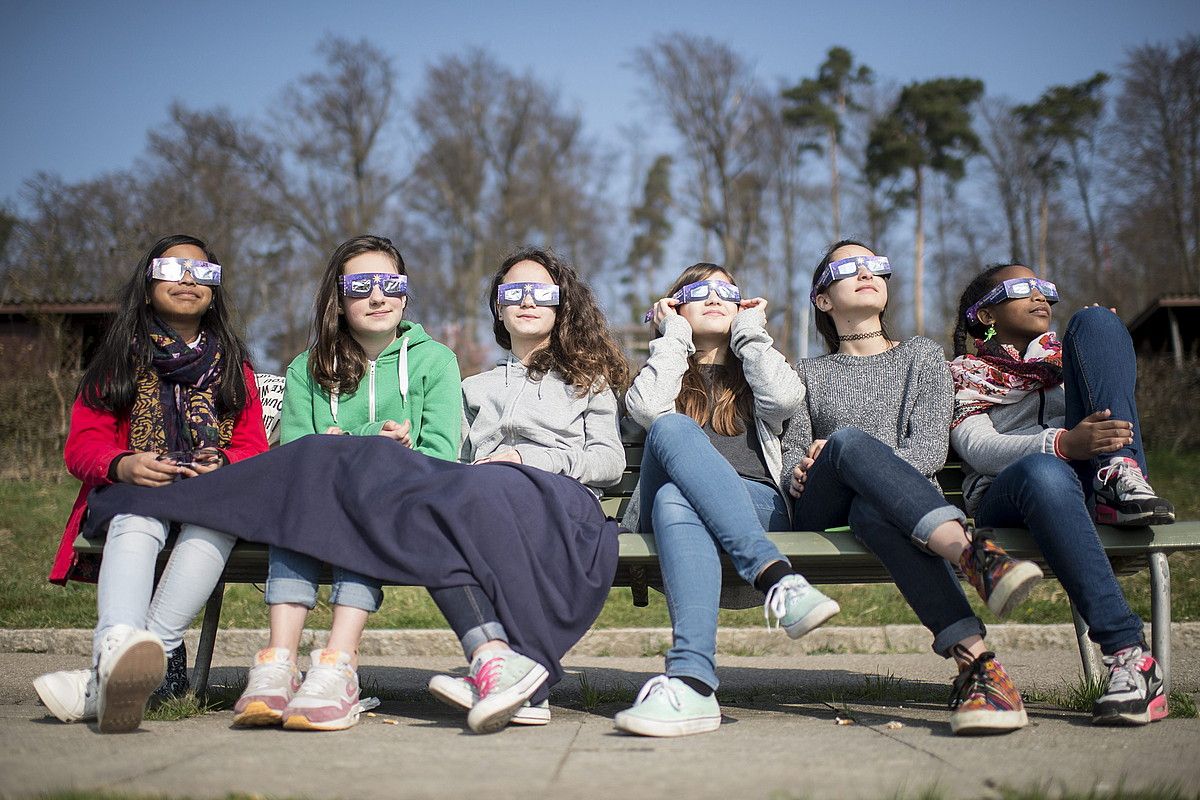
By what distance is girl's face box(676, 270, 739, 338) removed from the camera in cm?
443

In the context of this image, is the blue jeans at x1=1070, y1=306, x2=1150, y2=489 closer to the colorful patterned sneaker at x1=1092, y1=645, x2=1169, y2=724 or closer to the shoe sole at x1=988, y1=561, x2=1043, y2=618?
the colorful patterned sneaker at x1=1092, y1=645, x2=1169, y2=724

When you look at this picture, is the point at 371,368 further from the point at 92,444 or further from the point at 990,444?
the point at 990,444

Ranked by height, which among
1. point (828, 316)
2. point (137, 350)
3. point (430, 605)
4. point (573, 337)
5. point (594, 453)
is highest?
point (828, 316)

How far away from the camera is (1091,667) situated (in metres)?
3.76

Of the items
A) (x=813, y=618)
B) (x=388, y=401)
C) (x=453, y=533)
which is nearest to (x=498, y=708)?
(x=453, y=533)

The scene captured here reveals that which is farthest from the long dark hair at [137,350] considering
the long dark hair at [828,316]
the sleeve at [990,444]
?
the sleeve at [990,444]

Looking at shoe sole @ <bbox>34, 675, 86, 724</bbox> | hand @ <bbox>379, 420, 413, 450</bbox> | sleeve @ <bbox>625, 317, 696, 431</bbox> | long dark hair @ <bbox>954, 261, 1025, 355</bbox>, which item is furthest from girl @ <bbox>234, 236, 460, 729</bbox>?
long dark hair @ <bbox>954, 261, 1025, 355</bbox>

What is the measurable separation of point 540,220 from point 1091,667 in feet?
85.5

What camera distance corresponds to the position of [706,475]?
3.35m

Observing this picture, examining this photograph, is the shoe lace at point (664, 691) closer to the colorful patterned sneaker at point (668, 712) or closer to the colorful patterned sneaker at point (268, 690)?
the colorful patterned sneaker at point (668, 712)

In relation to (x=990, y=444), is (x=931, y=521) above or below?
below

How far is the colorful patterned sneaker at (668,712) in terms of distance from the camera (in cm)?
287

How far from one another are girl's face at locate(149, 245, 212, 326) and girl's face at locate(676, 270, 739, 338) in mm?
1860

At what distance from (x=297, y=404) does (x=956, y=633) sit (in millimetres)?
2453
